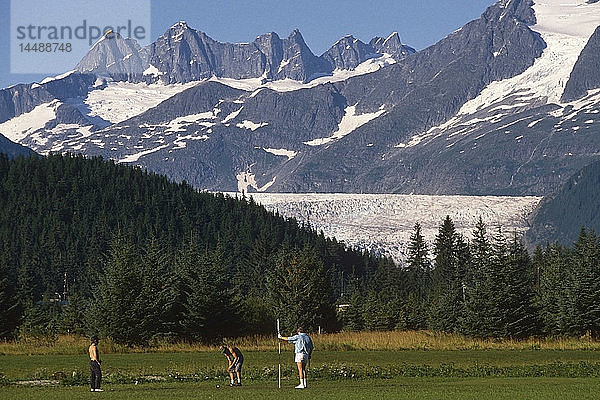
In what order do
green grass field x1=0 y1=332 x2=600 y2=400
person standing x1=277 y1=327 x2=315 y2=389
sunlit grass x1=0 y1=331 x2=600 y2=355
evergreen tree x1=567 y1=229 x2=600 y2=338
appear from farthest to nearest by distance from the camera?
evergreen tree x1=567 y1=229 x2=600 y2=338 < sunlit grass x1=0 y1=331 x2=600 y2=355 < person standing x1=277 y1=327 x2=315 y2=389 < green grass field x1=0 y1=332 x2=600 y2=400

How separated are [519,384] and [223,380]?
35.0ft

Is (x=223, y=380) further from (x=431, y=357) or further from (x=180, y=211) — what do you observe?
(x=180, y=211)

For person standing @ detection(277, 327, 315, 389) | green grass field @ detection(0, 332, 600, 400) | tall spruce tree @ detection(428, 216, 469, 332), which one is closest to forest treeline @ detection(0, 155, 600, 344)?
tall spruce tree @ detection(428, 216, 469, 332)

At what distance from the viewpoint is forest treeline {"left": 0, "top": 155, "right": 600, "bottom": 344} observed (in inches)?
2434

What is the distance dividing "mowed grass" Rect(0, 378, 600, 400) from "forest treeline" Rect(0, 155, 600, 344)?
25.7 m

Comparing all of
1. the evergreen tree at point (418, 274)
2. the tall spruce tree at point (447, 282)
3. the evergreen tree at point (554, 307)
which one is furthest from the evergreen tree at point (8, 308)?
the evergreen tree at point (418, 274)

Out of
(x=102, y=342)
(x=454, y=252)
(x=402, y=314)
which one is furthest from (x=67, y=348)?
(x=454, y=252)

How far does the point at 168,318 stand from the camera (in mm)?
60938

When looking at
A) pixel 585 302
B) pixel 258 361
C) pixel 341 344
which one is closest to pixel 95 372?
pixel 258 361

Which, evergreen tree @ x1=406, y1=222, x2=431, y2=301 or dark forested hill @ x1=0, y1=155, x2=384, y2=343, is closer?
dark forested hill @ x1=0, y1=155, x2=384, y2=343

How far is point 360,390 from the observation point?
3150cm

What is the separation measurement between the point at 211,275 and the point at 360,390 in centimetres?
3268

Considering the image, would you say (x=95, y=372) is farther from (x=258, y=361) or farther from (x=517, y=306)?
(x=517, y=306)

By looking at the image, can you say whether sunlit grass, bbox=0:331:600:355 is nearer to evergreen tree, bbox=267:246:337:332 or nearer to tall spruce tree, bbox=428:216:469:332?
tall spruce tree, bbox=428:216:469:332
